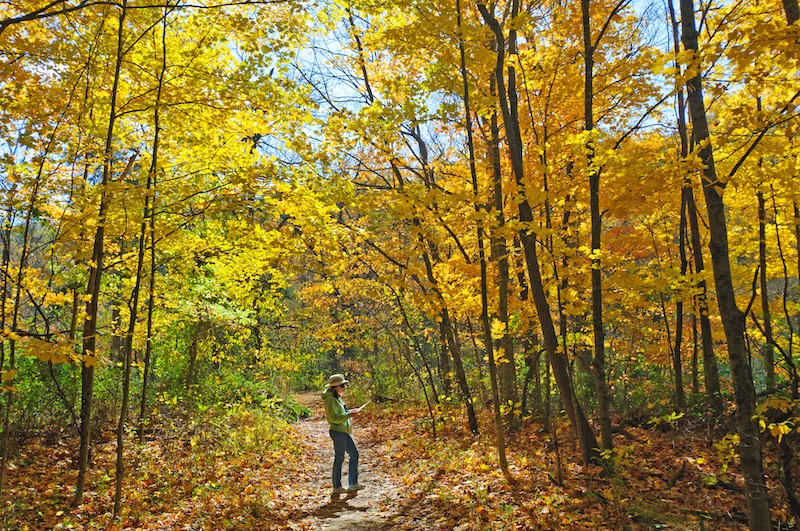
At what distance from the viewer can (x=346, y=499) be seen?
6703 mm

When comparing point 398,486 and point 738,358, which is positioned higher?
point 738,358

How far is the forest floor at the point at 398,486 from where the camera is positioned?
17.5ft

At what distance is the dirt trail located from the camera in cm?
568

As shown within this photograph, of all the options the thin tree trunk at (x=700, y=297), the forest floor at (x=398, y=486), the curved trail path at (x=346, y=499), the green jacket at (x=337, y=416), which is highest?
the thin tree trunk at (x=700, y=297)

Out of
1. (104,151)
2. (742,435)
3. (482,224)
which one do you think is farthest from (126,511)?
(742,435)

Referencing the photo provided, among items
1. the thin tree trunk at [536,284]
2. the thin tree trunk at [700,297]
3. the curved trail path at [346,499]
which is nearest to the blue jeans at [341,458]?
the curved trail path at [346,499]

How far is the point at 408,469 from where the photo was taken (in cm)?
781

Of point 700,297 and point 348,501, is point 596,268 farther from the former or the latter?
point 348,501

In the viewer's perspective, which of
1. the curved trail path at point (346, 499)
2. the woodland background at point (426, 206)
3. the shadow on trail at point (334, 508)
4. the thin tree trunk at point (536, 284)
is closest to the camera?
the woodland background at point (426, 206)

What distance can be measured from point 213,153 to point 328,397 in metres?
3.80

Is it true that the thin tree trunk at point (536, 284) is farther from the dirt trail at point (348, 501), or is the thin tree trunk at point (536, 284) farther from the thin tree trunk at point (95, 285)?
the thin tree trunk at point (95, 285)

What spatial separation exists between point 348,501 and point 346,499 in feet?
0.35

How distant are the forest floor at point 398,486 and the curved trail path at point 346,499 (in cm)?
3

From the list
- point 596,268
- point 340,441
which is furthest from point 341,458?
point 596,268
